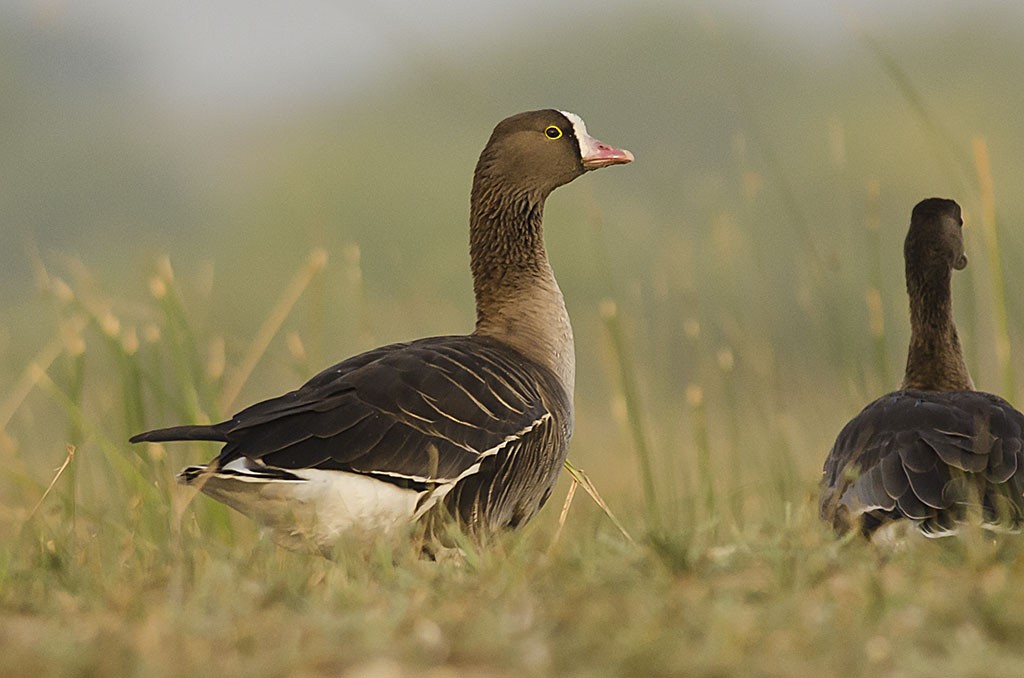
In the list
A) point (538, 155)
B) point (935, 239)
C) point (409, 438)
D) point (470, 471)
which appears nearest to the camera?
point (409, 438)

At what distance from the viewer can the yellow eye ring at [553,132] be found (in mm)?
7504

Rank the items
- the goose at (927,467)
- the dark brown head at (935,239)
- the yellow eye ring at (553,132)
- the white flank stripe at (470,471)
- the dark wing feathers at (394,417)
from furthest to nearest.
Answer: the yellow eye ring at (553,132) → the dark brown head at (935,239) → the white flank stripe at (470,471) → the dark wing feathers at (394,417) → the goose at (927,467)

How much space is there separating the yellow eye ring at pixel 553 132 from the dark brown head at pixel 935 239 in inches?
72.7

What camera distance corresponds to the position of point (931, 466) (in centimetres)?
551

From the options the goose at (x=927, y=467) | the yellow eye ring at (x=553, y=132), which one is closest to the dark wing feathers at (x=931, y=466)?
the goose at (x=927, y=467)

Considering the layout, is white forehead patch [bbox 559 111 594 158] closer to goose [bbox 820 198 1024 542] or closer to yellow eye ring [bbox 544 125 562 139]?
yellow eye ring [bbox 544 125 562 139]

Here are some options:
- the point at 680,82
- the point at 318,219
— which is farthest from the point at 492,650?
the point at 680,82

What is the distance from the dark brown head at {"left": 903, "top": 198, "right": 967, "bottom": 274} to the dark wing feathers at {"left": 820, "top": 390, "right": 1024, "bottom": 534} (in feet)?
4.09

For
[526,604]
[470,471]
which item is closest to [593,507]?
[470,471]

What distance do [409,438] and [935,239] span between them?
10.00 feet

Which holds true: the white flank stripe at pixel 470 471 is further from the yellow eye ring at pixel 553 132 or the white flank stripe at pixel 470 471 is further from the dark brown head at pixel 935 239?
the dark brown head at pixel 935 239

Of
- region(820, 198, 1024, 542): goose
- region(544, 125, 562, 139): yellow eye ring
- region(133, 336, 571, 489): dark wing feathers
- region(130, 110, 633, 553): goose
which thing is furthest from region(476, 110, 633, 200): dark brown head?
region(820, 198, 1024, 542): goose

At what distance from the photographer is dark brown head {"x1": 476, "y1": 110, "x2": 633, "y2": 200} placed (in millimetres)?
7402

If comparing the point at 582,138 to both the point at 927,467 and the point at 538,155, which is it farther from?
the point at 927,467
